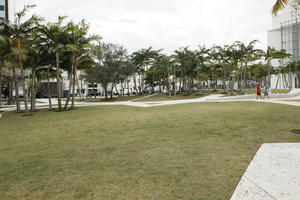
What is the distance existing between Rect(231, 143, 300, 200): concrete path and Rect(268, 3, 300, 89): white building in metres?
62.3

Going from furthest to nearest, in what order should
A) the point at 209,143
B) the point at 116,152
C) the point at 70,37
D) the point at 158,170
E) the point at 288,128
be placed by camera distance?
the point at 70,37 < the point at 288,128 < the point at 209,143 < the point at 116,152 < the point at 158,170

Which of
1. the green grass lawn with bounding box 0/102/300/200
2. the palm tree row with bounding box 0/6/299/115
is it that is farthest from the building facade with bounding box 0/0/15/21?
the green grass lawn with bounding box 0/102/300/200

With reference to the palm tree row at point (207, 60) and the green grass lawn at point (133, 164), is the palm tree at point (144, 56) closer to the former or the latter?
the palm tree row at point (207, 60)

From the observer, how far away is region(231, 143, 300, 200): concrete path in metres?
3.18

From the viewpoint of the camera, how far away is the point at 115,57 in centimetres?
3784

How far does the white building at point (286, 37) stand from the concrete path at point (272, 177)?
62.3 metres

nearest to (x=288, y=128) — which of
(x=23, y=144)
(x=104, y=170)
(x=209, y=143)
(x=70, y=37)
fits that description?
(x=209, y=143)

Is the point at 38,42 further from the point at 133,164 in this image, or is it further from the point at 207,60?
the point at 207,60

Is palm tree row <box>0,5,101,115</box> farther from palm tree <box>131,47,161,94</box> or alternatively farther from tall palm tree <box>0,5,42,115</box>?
palm tree <box>131,47,161,94</box>

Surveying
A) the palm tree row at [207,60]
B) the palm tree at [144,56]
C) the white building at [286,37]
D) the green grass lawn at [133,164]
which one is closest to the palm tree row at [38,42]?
the green grass lawn at [133,164]

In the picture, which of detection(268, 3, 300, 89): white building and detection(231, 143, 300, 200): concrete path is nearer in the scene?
detection(231, 143, 300, 200): concrete path

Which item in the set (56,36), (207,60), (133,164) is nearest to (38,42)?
(56,36)

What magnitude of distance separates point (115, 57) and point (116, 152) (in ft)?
111

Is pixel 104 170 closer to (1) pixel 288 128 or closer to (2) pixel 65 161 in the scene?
(2) pixel 65 161
